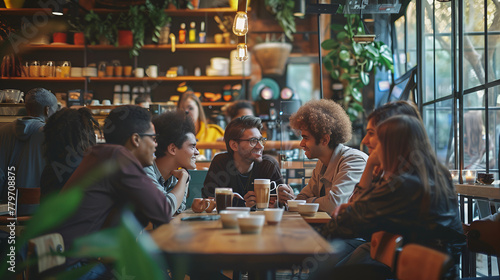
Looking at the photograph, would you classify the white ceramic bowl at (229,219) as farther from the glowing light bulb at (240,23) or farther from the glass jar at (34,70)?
the glass jar at (34,70)

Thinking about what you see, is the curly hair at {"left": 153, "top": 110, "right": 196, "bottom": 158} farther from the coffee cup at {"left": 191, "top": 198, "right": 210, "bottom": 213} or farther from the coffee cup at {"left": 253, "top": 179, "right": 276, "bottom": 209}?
the coffee cup at {"left": 253, "top": 179, "right": 276, "bottom": 209}

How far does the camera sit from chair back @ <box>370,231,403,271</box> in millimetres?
A: 1658

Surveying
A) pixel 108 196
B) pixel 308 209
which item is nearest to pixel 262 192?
pixel 308 209

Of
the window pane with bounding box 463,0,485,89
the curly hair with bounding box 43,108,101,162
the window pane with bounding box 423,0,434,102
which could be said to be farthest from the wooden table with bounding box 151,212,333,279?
the window pane with bounding box 423,0,434,102

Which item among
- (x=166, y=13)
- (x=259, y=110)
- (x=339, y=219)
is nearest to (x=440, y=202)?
(x=339, y=219)

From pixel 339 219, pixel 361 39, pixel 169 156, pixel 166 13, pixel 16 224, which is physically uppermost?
pixel 166 13

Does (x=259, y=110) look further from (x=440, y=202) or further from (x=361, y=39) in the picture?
(x=440, y=202)

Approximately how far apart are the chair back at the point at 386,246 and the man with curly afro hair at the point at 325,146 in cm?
107

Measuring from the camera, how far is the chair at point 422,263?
127cm

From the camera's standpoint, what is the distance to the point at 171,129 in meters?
2.79

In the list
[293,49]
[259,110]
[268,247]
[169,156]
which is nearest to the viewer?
[268,247]

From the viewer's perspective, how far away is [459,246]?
6.31 feet

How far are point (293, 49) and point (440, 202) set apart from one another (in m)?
5.97

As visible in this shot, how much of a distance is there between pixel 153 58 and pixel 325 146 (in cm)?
481
